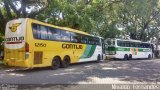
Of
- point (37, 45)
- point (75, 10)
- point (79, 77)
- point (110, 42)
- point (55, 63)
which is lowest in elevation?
point (79, 77)

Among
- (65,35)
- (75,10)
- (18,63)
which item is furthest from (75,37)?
(18,63)

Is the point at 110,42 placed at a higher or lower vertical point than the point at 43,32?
lower

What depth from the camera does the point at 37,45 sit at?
16812 millimetres

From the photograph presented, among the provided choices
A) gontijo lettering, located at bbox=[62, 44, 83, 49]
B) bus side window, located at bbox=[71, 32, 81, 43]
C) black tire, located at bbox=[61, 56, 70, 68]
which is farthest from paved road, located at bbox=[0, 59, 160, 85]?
bus side window, located at bbox=[71, 32, 81, 43]

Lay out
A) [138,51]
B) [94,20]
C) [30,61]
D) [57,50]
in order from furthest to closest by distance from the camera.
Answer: [138,51] < [94,20] < [57,50] < [30,61]

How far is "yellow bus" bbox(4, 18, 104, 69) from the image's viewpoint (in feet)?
53.2

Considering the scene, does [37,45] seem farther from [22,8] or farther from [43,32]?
[22,8]

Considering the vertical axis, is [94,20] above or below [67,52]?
above

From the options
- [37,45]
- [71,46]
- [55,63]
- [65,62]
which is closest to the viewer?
[37,45]

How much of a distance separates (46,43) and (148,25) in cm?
3470

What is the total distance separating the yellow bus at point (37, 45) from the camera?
1620 centimetres

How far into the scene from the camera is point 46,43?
17.8 meters

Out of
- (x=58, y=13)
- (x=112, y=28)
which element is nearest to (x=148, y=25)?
(x=112, y=28)

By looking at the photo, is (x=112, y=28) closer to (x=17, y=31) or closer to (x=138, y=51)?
(x=138, y=51)
